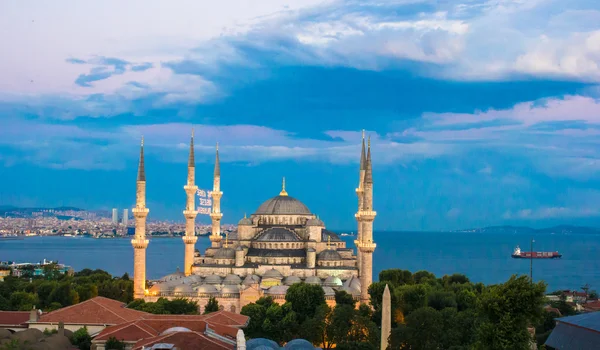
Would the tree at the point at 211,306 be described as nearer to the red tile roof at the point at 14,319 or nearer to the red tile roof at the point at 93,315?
Answer: the red tile roof at the point at 93,315

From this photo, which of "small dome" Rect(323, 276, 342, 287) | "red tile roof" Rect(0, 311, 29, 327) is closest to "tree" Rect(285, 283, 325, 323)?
"small dome" Rect(323, 276, 342, 287)

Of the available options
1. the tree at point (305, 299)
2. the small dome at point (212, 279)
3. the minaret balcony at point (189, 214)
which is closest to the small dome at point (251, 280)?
the small dome at point (212, 279)

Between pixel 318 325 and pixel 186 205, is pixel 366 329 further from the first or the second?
pixel 186 205

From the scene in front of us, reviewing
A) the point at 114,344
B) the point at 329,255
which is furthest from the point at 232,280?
the point at 114,344

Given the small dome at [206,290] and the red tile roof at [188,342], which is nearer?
the red tile roof at [188,342]

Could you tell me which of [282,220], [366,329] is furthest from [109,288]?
[366,329]

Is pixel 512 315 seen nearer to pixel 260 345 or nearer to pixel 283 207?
pixel 260 345
